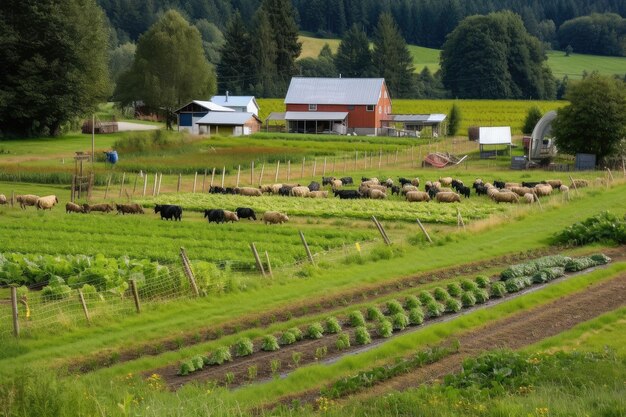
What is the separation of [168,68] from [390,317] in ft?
292

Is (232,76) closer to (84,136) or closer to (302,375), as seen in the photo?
(84,136)

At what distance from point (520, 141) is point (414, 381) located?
80.8 m

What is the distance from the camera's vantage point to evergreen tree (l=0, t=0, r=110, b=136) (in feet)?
279

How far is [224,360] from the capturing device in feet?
70.6

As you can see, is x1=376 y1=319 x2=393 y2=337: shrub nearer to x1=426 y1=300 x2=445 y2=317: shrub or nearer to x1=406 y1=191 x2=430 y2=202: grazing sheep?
x1=426 y1=300 x2=445 y2=317: shrub

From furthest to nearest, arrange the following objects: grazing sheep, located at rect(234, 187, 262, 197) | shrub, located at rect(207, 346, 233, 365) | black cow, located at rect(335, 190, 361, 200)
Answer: grazing sheep, located at rect(234, 187, 262, 197)
black cow, located at rect(335, 190, 361, 200)
shrub, located at rect(207, 346, 233, 365)

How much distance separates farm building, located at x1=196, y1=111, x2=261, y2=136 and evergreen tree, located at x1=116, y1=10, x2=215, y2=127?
8.84m

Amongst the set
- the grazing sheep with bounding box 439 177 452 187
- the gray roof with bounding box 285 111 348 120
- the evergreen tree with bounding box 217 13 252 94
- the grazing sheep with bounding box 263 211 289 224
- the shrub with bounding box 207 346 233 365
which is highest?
the evergreen tree with bounding box 217 13 252 94

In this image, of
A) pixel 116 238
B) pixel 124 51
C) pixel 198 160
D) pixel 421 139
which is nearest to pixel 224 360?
pixel 116 238

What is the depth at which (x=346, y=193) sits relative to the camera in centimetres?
5256

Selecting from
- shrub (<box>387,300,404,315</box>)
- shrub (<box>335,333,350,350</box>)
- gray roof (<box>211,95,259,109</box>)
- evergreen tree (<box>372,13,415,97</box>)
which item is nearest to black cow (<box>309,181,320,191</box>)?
shrub (<box>387,300,404,315</box>)

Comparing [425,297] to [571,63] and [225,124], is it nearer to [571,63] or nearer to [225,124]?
[225,124]

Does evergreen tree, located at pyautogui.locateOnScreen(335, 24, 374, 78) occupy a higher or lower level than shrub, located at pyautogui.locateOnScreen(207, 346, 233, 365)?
higher

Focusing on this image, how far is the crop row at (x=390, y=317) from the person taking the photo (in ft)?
72.2
